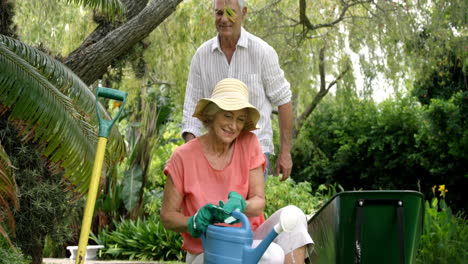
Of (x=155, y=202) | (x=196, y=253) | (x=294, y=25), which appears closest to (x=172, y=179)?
(x=196, y=253)

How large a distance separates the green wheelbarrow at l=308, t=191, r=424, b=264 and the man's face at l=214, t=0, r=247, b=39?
121 cm

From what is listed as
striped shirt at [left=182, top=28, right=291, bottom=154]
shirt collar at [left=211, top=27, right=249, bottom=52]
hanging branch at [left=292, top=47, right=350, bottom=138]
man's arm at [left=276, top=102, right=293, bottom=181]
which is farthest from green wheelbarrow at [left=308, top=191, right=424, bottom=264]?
hanging branch at [left=292, top=47, right=350, bottom=138]

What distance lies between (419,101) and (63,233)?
8470 millimetres

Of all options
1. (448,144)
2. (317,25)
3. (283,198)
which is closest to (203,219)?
(283,198)

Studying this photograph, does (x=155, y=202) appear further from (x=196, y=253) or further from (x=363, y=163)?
(x=196, y=253)

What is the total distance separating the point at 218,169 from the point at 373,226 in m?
0.75

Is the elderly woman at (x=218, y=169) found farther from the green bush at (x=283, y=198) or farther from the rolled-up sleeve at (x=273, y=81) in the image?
the green bush at (x=283, y=198)

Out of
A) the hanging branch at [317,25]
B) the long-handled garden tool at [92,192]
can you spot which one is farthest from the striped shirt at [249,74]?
the hanging branch at [317,25]

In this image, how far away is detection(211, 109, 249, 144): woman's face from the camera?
305 centimetres

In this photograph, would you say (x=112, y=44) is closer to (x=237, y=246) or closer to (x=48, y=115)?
(x=48, y=115)

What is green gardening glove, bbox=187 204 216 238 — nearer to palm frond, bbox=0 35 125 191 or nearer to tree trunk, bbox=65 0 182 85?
palm frond, bbox=0 35 125 191

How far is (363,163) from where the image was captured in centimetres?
1455

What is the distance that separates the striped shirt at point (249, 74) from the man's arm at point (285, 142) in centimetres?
5

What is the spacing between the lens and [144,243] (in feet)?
33.2
